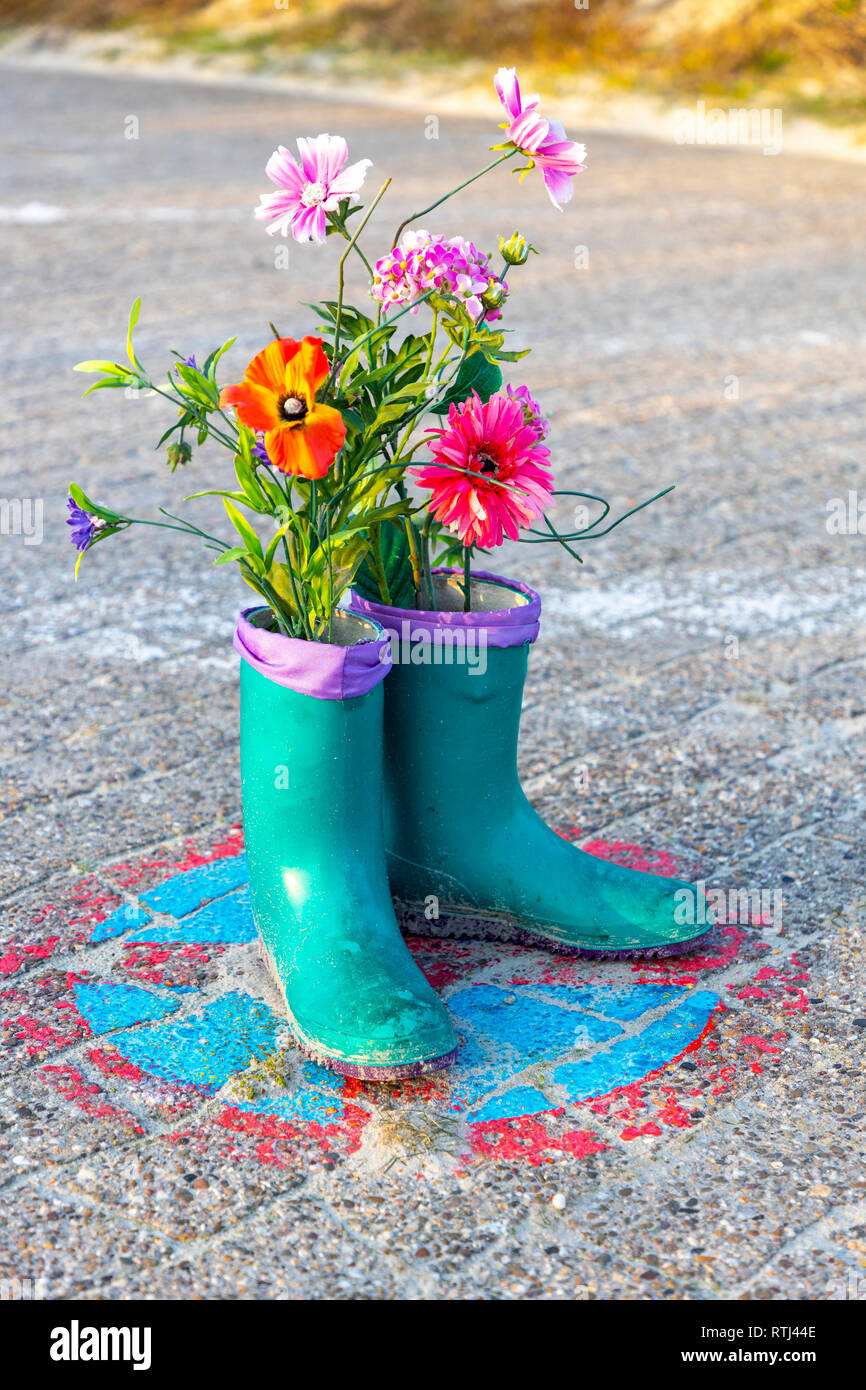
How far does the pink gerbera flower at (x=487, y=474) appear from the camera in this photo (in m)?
2.06

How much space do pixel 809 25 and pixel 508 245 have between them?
14.2m

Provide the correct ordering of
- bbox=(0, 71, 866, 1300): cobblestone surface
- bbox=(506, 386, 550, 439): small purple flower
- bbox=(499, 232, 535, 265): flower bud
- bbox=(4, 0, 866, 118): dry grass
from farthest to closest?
bbox=(4, 0, 866, 118): dry grass, bbox=(506, 386, 550, 439): small purple flower, bbox=(499, 232, 535, 265): flower bud, bbox=(0, 71, 866, 1300): cobblestone surface

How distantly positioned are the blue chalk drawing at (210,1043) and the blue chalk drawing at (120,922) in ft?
0.86

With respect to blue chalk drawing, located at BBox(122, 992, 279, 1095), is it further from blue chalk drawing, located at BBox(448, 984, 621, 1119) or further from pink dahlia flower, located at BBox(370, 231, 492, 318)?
pink dahlia flower, located at BBox(370, 231, 492, 318)

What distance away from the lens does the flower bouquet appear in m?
1.97

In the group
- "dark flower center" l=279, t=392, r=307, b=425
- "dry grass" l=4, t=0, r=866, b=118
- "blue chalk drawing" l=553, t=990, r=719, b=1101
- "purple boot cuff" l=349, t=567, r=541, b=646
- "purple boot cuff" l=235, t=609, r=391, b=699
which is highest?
"dry grass" l=4, t=0, r=866, b=118

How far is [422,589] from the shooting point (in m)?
2.27

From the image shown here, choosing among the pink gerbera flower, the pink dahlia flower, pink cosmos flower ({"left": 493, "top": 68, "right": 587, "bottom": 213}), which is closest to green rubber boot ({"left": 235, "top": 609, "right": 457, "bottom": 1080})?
the pink gerbera flower

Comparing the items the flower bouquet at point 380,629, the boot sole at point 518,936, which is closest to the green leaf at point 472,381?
the flower bouquet at point 380,629

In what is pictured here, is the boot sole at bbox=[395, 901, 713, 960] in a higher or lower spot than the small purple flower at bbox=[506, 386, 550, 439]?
lower

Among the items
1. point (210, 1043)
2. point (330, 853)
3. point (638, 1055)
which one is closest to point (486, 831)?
point (330, 853)

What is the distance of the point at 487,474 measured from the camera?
2084mm

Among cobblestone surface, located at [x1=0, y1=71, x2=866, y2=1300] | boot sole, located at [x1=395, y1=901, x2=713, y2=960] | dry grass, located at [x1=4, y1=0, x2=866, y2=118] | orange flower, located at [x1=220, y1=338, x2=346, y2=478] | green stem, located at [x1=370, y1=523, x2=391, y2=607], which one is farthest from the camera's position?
dry grass, located at [x1=4, y1=0, x2=866, y2=118]
